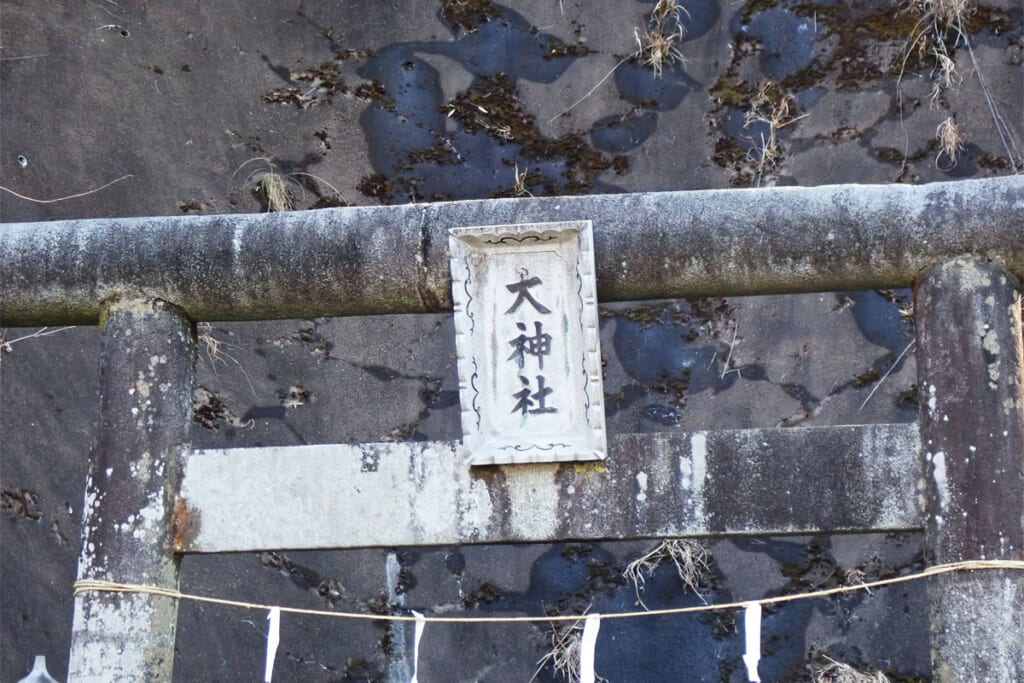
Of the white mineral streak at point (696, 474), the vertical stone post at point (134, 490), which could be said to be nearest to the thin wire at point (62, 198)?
the vertical stone post at point (134, 490)

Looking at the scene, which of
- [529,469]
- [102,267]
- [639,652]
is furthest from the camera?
[639,652]

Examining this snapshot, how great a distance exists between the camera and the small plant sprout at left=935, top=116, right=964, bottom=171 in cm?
542

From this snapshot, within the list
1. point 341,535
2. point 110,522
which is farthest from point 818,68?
point 110,522

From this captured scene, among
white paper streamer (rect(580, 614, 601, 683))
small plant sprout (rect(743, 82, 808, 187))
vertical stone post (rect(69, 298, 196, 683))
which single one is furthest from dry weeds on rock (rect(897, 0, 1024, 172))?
vertical stone post (rect(69, 298, 196, 683))

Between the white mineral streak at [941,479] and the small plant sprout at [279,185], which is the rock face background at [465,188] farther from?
the white mineral streak at [941,479]

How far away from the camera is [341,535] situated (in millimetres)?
3338

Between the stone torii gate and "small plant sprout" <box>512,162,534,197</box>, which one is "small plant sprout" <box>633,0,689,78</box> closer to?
"small plant sprout" <box>512,162,534,197</box>

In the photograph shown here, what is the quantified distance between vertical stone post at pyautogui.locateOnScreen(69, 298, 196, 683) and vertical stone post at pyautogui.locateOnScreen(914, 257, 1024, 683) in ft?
6.74

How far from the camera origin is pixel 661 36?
18.8 ft

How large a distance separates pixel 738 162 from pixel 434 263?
2583 millimetres

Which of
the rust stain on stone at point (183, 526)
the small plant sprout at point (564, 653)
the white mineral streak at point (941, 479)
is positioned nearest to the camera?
the white mineral streak at point (941, 479)

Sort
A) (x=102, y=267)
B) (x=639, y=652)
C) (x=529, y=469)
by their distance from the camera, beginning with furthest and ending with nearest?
1. (x=639, y=652)
2. (x=102, y=267)
3. (x=529, y=469)

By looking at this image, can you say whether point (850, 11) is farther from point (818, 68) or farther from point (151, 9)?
point (151, 9)

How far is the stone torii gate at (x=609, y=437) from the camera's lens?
10.5 ft
